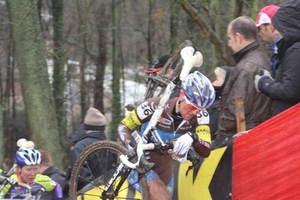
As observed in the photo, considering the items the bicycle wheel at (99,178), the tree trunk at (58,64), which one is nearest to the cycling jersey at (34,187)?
the bicycle wheel at (99,178)

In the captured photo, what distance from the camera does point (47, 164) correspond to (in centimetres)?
738

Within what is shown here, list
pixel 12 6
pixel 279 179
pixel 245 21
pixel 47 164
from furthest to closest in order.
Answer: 1. pixel 12 6
2. pixel 47 164
3. pixel 245 21
4. pixel 279 179

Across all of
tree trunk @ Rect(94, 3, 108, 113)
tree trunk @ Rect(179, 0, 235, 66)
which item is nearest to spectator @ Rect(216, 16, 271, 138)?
tree trunk @ Rect(179, 0, 235, 66)

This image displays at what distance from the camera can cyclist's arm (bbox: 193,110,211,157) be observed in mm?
5207

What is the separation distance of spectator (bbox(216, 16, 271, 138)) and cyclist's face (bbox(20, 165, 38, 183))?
203 centimetres

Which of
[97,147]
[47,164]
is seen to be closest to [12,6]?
[47,164]

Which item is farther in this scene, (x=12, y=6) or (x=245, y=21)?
Answer: (x=12, y=6)

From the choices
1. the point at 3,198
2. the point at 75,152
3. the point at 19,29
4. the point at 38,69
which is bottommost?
the point at 3,198

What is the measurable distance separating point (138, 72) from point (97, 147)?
54.2ft

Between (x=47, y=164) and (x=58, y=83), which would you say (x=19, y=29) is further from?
(x=58, y=83)

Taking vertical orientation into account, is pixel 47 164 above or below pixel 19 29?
below

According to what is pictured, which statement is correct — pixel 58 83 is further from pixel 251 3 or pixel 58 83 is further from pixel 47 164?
pixel 47 164

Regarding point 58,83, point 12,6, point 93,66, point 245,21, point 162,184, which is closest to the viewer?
point 162,184

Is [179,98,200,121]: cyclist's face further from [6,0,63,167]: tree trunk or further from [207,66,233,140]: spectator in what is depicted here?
[6,0,63,167]: tree trunk
